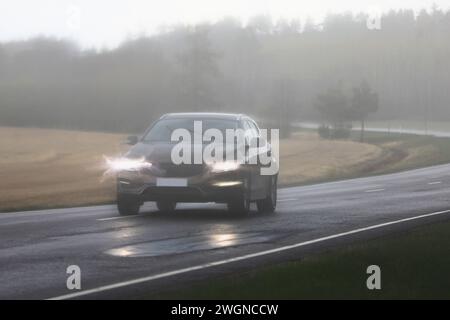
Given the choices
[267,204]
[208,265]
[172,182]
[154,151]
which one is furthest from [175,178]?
[208,265]

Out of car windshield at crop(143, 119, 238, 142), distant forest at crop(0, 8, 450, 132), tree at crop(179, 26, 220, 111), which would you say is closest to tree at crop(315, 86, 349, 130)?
distant forest at crop(0, 8, 450, 132)

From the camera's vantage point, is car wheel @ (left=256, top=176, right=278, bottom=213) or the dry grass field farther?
the dry grass field

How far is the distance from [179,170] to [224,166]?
0.72 metres

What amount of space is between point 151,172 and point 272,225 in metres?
2.12

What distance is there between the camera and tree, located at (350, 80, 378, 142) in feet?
362

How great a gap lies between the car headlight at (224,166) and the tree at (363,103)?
309ft

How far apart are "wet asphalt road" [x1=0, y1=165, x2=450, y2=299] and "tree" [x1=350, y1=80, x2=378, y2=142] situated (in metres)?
90.3

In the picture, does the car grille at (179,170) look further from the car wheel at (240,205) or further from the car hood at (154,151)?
the car wheel at (240,205)

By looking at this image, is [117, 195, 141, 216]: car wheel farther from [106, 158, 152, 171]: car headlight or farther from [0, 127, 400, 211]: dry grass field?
[0, 127, 400, 211]: dry grass field

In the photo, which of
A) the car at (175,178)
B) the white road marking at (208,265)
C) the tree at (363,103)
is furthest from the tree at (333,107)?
the white road marking at (208,265)

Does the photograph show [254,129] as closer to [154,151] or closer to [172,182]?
[154,151]

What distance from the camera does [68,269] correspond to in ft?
32.7

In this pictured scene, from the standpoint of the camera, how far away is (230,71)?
110188mm
